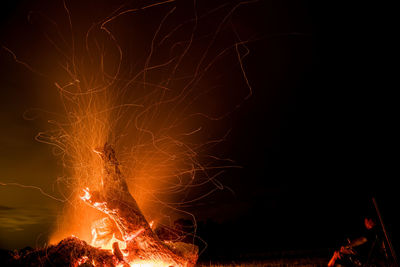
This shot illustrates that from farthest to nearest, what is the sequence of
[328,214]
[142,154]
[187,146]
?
[328,214] < [187,146] < [142,154]

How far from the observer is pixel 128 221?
5824mm

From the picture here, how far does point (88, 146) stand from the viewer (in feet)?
21.4

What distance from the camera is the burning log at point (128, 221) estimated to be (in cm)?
574

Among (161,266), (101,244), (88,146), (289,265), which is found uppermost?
(88,146)

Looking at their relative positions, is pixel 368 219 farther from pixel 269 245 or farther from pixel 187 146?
pixel 269 245

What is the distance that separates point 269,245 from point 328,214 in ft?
10.1

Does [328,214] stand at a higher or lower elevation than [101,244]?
lower

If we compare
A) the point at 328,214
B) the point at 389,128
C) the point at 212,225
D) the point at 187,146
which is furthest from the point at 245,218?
the point at 389,128

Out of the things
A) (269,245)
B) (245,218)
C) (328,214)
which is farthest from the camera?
(245,218)

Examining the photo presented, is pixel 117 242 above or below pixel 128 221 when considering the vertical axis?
below

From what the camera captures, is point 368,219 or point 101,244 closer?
point 368,219

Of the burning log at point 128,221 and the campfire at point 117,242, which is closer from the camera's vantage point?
the campfire at point 117,242

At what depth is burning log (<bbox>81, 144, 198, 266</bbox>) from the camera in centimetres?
574

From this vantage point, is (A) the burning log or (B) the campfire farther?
(A) the burning log
